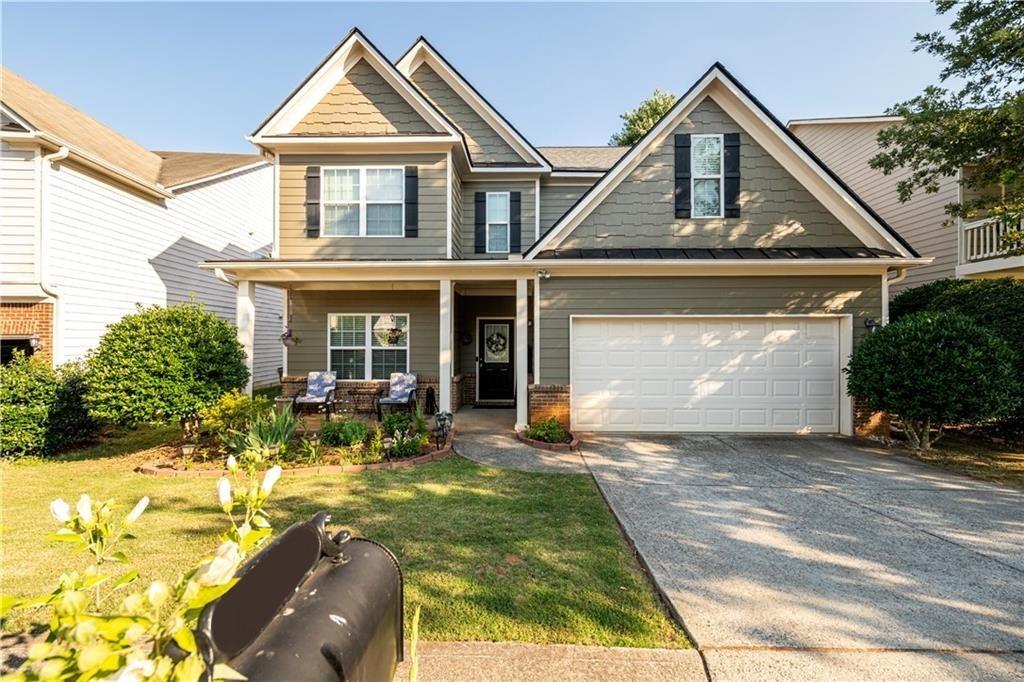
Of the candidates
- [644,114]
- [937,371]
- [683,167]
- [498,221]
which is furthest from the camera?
[644,114]


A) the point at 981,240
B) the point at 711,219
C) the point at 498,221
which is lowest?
the point at 711,219

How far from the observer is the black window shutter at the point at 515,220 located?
1246 centimetres

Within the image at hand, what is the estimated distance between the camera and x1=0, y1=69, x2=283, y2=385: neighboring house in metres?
9.38

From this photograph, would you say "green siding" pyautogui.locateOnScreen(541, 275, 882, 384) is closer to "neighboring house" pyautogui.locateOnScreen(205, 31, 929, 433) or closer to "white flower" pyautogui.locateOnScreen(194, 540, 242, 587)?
"neighboring house" pyautogui.locateOnScreen(205, 31, 929, 433)

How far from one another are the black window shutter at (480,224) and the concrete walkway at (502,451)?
186 inches

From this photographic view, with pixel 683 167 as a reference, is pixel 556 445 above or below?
below

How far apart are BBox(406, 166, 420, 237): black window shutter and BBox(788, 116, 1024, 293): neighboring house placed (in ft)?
35.7

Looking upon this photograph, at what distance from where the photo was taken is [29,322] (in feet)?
30.9

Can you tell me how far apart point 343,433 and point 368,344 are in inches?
160

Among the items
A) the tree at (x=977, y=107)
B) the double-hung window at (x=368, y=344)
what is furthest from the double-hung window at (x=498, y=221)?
the tree at (x=977, y=107)

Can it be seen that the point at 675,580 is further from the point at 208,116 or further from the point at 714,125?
the point at 208,116

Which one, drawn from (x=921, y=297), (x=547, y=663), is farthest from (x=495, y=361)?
(x=547, y=663)

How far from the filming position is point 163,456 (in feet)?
25.3

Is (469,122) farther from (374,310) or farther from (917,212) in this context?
(917,212)
